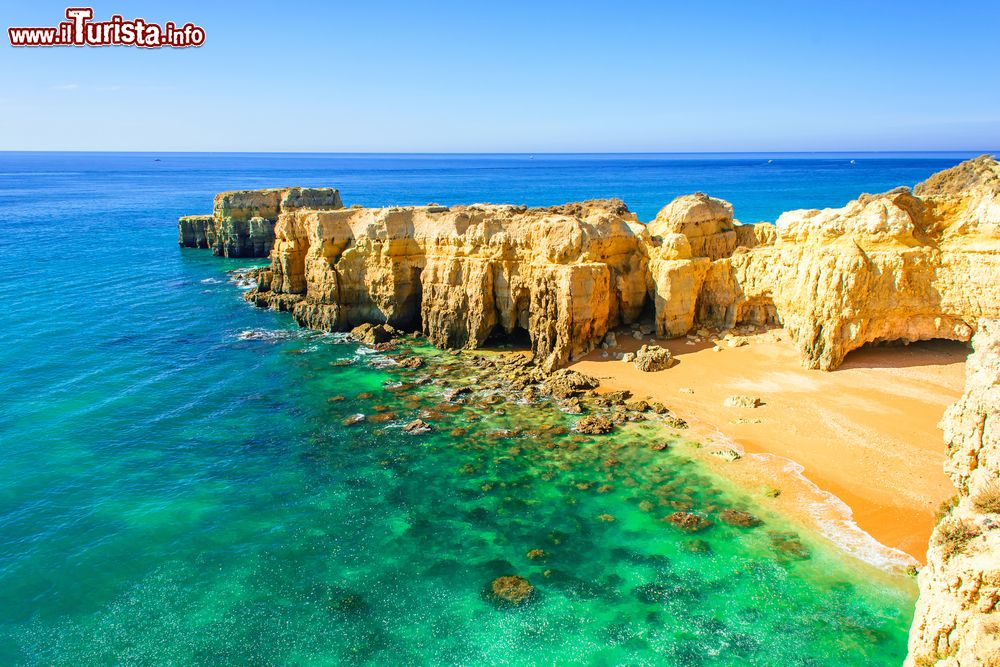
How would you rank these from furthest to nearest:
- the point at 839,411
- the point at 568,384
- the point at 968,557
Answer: the point at 568,384 < the point at 839,411 < the point at 968,557

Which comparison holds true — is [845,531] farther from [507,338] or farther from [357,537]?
[507,338]

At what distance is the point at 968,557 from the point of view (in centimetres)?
931

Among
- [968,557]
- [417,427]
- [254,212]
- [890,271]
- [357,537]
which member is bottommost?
[357,537]

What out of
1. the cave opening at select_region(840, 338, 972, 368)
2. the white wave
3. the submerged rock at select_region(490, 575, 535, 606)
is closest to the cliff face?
the cave opening at select_region(840, 338, 972, 368)

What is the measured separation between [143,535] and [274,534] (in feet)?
15.6

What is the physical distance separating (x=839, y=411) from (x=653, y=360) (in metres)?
9.41

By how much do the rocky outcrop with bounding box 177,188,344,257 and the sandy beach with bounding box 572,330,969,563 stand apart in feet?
162

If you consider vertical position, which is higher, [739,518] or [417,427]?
[417,427]

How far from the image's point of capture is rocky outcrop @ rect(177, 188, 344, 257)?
71750 millimetres

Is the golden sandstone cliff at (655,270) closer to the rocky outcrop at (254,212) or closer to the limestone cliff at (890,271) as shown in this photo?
the limestone cliff at (890,271)

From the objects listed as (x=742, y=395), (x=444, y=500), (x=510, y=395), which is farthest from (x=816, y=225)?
(x=444, y=500)

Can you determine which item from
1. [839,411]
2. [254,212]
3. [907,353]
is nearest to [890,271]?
[907,353]

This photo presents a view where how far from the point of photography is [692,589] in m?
18.4

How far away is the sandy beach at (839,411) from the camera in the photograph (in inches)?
863
